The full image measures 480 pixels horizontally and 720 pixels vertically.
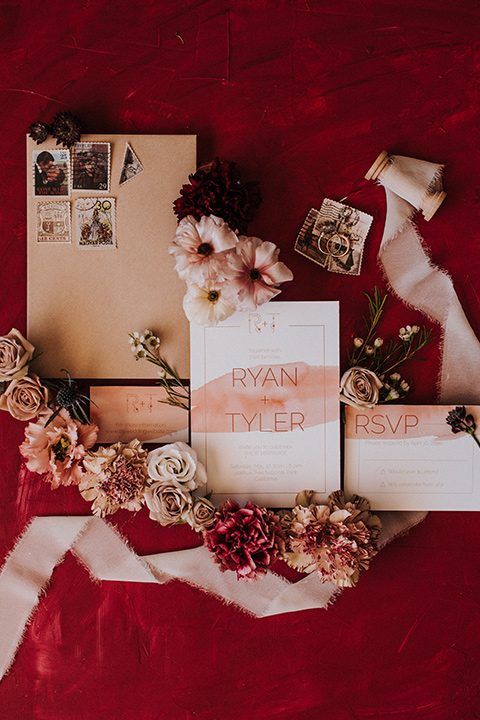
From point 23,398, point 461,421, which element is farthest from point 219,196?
point 461,421

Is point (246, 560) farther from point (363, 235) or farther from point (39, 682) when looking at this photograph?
point (363, 235)

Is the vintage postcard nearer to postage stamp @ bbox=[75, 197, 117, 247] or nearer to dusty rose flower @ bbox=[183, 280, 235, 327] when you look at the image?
dusty rose flower @ bbox=[183, 280, 235, 327]

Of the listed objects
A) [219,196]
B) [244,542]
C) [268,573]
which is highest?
[219,196]

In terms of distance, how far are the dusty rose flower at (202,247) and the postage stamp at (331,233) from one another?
0.64 feet

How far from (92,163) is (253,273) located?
44cm

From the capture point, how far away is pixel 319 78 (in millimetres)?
1028

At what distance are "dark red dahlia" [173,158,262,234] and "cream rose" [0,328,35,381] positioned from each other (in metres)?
0.44

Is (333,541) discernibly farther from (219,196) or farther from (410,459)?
(219,196)

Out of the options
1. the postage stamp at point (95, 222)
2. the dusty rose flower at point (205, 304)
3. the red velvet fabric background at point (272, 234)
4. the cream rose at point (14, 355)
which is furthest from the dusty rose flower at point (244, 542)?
the postage stamp at point (95, 222)

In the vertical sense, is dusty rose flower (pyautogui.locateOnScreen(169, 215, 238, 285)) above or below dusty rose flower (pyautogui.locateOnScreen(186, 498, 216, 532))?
above

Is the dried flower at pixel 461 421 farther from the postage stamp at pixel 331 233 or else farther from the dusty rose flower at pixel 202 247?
the dusty rose flower at pixel 202 247

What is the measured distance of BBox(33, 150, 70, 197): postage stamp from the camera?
1.03 meters

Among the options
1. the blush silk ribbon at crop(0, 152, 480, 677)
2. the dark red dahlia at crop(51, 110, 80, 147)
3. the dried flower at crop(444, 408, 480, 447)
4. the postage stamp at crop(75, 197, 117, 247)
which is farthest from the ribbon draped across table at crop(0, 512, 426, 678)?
the dark red dahlia at crop(51, 110, 80, 147)

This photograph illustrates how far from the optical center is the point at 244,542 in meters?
0.96
